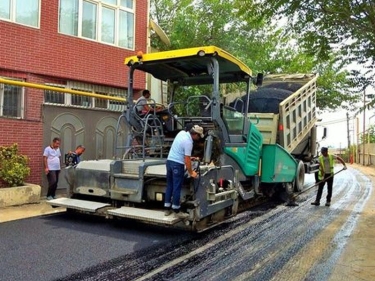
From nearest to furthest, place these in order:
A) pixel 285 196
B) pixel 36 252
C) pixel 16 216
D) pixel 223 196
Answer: pixel 36 252 → pixel 223 196 → pixel 16 216 → pixel 285 196

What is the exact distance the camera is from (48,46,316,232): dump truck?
6.31 m

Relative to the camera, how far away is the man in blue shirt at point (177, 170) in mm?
5961

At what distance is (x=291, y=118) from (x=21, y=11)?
7340 mm

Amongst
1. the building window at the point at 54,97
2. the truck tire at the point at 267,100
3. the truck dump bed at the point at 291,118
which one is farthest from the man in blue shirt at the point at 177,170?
the building window at the point at 54,97

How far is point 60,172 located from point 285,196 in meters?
5.68

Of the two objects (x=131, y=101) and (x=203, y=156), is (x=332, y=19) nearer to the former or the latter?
(x=203, y=156)

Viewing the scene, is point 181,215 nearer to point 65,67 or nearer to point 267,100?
point 267,100

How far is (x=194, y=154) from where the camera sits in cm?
694

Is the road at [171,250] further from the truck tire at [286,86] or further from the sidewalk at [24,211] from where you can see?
the truck tire at [286,86]

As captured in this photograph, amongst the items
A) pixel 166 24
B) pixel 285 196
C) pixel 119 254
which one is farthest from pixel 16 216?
pixel 166 24

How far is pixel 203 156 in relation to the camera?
679cm

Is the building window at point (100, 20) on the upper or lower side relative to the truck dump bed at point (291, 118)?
upper

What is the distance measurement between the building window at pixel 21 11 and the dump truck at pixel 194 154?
429 centimetres

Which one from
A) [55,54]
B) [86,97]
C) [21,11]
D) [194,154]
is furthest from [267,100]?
[21,11]
